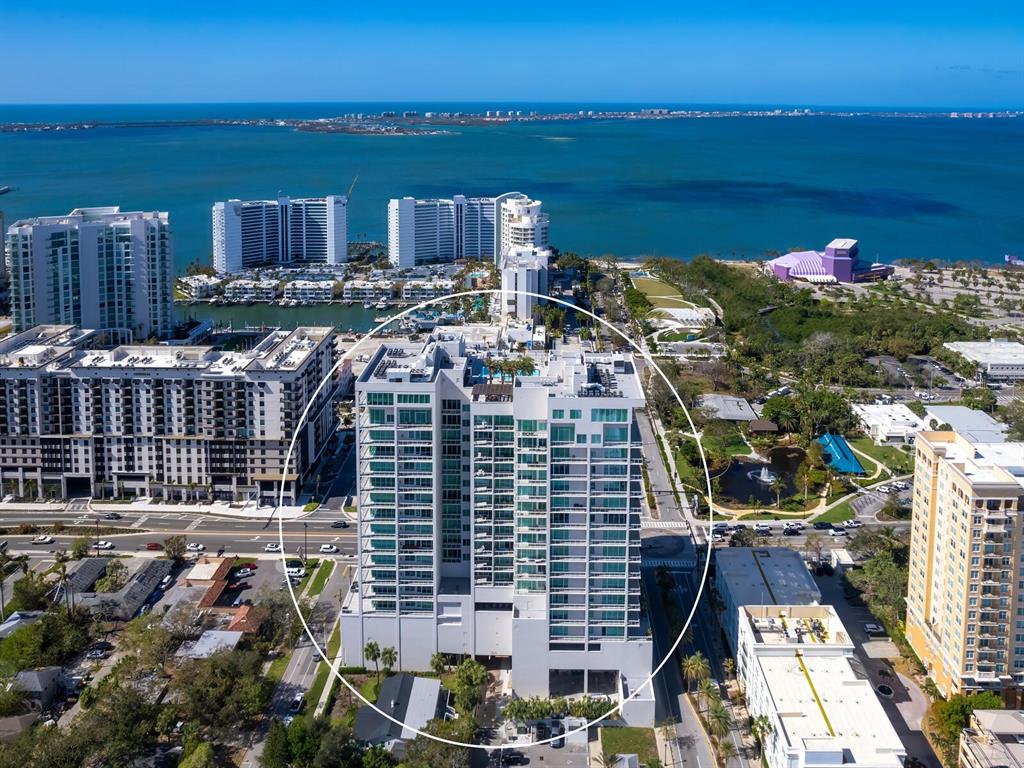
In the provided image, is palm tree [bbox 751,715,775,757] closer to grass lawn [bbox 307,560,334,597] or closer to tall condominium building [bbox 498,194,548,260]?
grass lawn [bbox 307,560,334,597]

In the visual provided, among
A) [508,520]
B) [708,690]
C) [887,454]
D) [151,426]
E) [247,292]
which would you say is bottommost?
[708,690]

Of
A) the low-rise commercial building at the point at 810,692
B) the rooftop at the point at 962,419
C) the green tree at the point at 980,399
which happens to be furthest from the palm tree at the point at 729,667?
the green tree at the point at 980,399

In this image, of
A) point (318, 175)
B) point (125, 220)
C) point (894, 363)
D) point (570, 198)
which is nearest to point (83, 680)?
point (125, 220)

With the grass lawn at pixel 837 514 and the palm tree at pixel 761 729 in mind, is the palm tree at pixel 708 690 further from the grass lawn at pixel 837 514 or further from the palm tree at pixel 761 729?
the grass lawn at pixel 837 514

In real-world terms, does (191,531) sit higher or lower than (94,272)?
lower

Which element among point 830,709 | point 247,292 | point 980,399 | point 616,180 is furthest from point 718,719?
point 616,180

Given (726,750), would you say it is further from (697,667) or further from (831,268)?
(831,268)

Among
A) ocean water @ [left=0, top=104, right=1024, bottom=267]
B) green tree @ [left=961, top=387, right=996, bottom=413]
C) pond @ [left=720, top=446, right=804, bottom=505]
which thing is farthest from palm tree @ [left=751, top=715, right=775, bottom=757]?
ocean water @ [left=0, top=104, right=1024, bottom=267]
